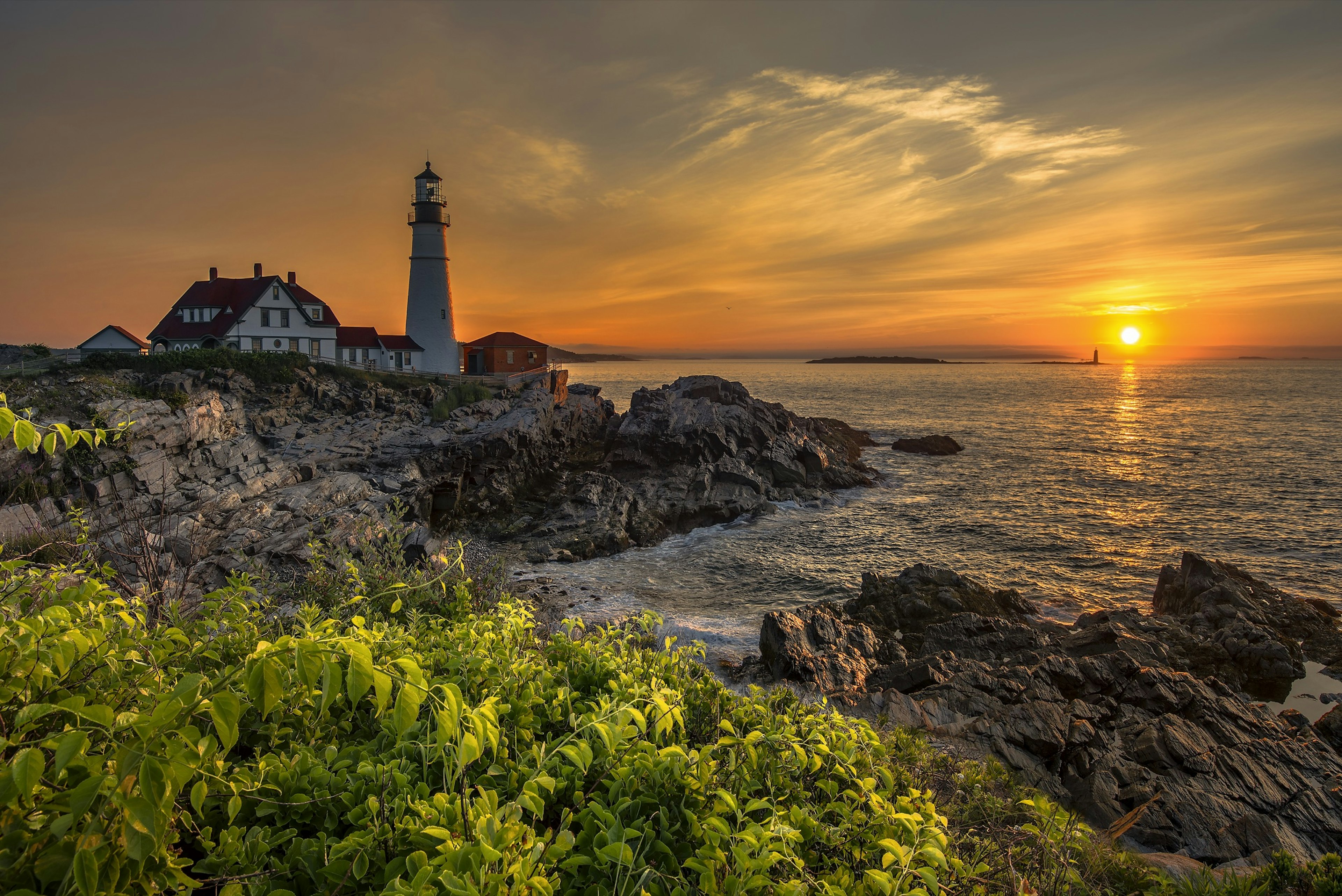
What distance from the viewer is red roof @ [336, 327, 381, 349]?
55.3 m

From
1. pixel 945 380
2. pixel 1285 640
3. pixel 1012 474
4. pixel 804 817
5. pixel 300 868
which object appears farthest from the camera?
pixel 945 380

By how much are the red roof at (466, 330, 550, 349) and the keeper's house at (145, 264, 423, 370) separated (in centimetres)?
1220

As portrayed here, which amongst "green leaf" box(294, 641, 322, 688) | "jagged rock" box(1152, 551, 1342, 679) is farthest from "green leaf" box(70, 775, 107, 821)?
"jagged rock" box(1152, 551, 1342, 679)

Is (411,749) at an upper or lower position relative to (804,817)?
upper

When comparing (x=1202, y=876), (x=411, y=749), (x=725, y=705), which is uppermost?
(x=411, y=749)

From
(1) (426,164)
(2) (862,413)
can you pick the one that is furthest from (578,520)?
(2) (862,413)

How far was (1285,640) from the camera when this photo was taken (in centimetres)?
1545

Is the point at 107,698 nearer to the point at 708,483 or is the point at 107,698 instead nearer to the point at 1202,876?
the point at 1202,876

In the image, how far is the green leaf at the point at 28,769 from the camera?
162 cm

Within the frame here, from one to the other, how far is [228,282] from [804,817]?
6429 cm

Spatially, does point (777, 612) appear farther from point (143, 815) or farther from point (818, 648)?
point (143, 815)

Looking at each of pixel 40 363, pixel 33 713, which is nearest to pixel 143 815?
pixel 33 713

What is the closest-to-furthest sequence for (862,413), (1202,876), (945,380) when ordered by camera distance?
1. (1202,876)
2. (862,413)
3. (945,380)

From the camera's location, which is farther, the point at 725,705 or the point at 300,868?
the point at 725,705
